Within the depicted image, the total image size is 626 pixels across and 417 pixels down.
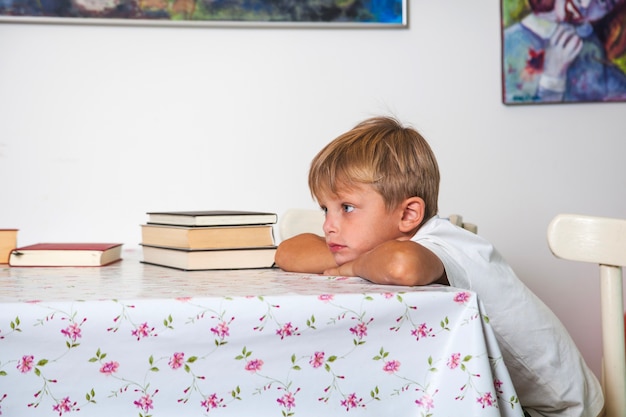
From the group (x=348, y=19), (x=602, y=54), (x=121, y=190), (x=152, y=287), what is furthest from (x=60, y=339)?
(x=602, y=54)

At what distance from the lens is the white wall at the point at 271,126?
2.28m

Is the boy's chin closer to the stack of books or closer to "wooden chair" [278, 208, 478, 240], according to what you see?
the stack of books

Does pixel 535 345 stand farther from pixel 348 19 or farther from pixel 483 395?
pixel 348 19

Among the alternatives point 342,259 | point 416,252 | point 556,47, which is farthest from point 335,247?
point 556,47

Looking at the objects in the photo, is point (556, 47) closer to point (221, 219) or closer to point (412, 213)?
point (412, 213)

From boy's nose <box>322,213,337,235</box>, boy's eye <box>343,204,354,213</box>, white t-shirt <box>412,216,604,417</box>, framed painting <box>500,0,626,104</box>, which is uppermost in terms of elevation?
framed painting <box>500,0,626,104</box>

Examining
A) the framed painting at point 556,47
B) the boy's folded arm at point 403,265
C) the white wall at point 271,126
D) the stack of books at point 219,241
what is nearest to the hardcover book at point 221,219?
the stack of books at point 219,241

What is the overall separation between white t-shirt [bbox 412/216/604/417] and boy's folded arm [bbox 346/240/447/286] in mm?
53

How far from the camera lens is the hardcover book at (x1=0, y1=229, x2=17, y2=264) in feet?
4.45

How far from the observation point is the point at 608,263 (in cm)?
104

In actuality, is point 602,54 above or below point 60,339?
above

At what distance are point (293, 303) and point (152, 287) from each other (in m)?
0.23

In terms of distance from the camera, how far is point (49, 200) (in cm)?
228

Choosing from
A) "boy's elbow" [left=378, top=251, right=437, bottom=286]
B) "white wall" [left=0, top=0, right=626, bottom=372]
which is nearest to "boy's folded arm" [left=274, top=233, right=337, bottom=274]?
"boy's elbow" [left=378, top=251, right=437, bottom=286]
